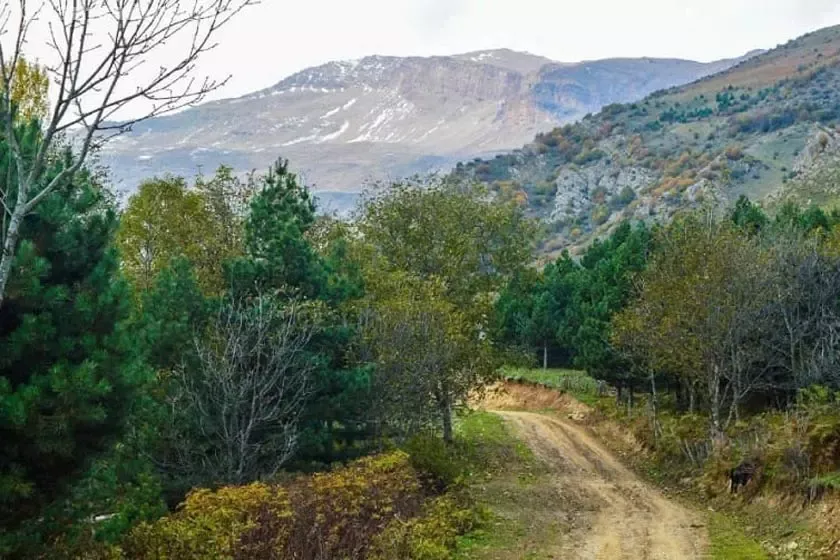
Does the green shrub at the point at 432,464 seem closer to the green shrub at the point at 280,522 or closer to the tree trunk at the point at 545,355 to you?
the green shrub at the point at 280,522

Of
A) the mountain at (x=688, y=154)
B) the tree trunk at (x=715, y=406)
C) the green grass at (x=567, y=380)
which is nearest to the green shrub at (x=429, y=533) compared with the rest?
the tree trunk at (x=715, y=406)

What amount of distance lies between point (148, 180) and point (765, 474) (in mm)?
18817

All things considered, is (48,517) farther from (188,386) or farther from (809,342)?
(809,342)

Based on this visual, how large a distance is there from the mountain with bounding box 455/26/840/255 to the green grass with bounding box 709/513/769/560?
57060mm

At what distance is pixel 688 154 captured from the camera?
103750 millimetres

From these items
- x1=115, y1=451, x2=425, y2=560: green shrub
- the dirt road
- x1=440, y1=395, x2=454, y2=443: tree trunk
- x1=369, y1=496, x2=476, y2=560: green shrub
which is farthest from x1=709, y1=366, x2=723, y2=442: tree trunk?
x1=115, y1=451, x2=425, y2=560: green shrub

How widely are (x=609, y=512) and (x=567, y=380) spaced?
71.5 ft

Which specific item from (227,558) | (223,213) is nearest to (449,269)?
(223,213)

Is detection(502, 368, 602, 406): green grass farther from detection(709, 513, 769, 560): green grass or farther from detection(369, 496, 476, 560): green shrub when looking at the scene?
detection(369, 496, 476, 560): green shrub

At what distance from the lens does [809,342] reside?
78.3 feet

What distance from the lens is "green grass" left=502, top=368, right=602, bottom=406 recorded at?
37.4m

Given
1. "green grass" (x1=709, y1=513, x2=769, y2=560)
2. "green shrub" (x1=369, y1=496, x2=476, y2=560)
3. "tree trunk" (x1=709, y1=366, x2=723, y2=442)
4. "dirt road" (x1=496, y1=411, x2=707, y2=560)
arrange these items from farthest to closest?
"tree trunk" (x1=709, y1=366, x2=723, y2=442) < "dirt road" (x1=496, y1=411, x2=707, y2=560) < "green grass" (x1=709, y1=513, x2=769, y2=560) < "green shrub" (x1=369, y1=496, x2=476, y2=560)

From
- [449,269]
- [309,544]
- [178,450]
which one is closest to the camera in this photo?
[309,544]

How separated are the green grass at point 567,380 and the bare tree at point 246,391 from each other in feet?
68.0
